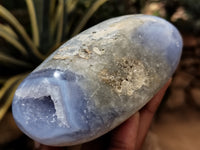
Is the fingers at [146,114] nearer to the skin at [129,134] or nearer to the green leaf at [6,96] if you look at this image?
the skin at [129,134]

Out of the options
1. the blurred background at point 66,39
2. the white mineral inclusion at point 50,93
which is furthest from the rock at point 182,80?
the white mineral inclusion at point 50,93

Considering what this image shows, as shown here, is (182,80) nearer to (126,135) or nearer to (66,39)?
(66,39)

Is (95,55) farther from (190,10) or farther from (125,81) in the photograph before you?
(190,10)

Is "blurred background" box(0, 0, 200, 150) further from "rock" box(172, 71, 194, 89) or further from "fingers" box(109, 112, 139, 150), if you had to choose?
"fingers" box(109, 112, 139, 150)

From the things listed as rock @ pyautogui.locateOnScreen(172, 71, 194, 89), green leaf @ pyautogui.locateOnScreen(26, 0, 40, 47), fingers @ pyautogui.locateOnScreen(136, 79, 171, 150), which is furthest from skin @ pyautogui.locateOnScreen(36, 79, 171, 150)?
rock @ pyautogui.locateOnScreen(172, 71, 194, 89)

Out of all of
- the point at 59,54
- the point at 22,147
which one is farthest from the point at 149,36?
the point at 22,147

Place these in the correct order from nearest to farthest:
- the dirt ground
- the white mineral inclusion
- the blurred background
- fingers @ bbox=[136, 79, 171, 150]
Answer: the white mineral inclusion < fingers @ bbox=[136, 79, 171, 150] < the blurred background < the dirt ground
